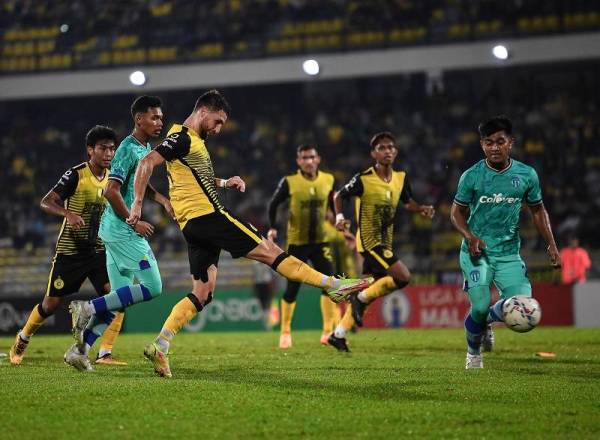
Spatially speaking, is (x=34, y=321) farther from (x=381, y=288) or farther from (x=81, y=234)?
(x=381, y=288)

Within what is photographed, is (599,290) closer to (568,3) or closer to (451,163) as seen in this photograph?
(451,163)

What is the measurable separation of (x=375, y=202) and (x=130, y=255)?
443cm

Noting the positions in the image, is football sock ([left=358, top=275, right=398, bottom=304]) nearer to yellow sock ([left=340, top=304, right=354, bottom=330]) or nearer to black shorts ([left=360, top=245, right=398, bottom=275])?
black shorts ([left=360, top=245, right=398, bottom=275])

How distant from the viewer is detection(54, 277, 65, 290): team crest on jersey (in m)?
11.9

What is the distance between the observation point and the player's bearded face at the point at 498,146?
33.4ft

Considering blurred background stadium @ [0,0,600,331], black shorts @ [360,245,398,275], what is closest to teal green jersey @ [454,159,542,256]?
black shorts @ [360,245,398,275]

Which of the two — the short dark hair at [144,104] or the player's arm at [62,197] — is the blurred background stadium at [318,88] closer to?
the player's arm at [62,197]

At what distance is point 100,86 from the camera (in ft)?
112

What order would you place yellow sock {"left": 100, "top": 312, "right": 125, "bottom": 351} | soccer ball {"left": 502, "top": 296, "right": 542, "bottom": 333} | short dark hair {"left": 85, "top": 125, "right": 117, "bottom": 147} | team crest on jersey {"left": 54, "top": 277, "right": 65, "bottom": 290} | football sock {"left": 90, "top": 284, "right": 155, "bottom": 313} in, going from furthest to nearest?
yellow sock {"left": 100, "top": 312, "right": 125, "bottom": 351}, team crest on jersey {"left": 54, "top": 277, "right": 65, "bottom": 290}, short dark hair {"left": 85, "top": 125, "right": 117, "bottom": 147}, football sock {"left": 90, "top": 284, "right": 155, "bottom": 313}, soccer ball {"left": 502, "top": 296, "right": 542, "bottom": 333}

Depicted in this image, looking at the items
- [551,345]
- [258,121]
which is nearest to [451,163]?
[258,121]

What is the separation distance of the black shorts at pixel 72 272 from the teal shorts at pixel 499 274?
4.38m

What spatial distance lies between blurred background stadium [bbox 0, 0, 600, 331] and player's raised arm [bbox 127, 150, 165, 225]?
17.4 meters

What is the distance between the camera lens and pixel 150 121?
11.0 m

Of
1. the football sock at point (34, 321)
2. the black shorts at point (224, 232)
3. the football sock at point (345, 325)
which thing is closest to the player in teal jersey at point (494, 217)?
the black shorts at point (224, 232)
